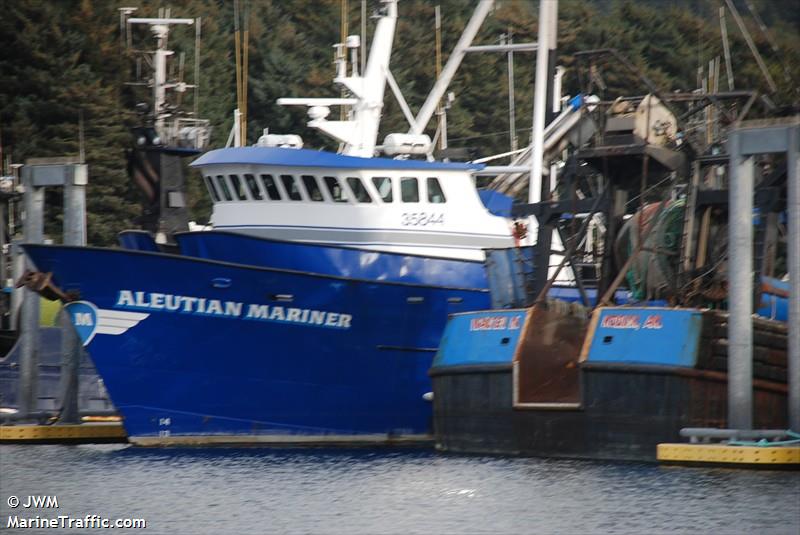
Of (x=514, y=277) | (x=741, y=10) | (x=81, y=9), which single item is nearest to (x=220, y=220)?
(x=514, y=277)

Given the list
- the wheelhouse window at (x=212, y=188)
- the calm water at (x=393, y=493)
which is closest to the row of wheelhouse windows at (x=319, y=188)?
the wheelhouse window at (x=212, y=188)

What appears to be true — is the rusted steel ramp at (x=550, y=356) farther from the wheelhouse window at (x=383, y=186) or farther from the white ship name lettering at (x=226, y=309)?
the wheelhouse window at (x=383, y=186)

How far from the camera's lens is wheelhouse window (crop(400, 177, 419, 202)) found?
81.9ft

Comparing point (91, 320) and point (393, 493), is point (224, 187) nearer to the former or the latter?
point (91, 320)

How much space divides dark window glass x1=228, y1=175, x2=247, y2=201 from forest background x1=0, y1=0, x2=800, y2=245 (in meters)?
12.5

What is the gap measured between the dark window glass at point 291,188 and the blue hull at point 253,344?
7.19 ft

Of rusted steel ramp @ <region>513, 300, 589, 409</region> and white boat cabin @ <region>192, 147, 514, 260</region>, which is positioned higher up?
white boat cabin @ <region>192, 147, 514, 260</region>

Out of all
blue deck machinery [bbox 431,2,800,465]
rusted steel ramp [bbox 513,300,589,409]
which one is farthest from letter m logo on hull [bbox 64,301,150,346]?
rusted steel ramp [bbox 513,300,589,409]

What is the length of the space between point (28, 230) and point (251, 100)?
26.6m

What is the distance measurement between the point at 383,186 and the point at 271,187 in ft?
5.40

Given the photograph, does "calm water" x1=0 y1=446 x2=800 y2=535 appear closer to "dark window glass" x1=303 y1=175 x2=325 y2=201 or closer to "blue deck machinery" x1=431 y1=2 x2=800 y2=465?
"blue deck machinery" x1=431 y1=2 x2=800 y2=465

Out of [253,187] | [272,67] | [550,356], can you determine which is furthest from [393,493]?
[272,67]

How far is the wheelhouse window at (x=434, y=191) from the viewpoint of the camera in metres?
25.2

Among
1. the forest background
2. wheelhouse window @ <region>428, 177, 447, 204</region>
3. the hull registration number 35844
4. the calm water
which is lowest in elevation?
the calm water
